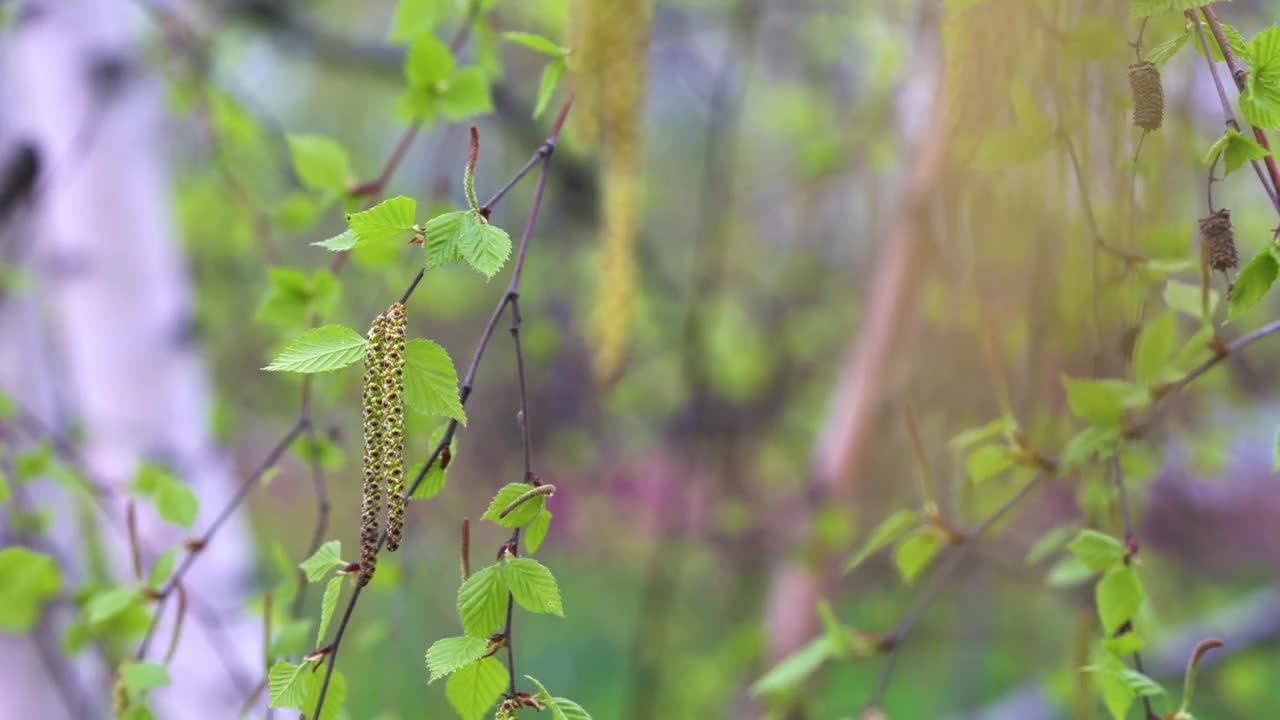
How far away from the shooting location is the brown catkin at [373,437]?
1.51 ft

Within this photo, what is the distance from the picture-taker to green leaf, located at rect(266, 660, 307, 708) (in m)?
Result: 0.49

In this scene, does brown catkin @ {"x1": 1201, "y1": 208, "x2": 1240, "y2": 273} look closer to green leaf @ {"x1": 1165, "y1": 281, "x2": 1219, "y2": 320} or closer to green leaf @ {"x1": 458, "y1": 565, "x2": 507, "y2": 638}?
green leaf @ {"x1": 1165, "y1": 281, "x2": 1219, "y2": 320}

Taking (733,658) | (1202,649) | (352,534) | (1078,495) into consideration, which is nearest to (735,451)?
(733,658)

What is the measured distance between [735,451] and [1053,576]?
1.80 metres

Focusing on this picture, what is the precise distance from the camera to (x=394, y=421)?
1.53 feet

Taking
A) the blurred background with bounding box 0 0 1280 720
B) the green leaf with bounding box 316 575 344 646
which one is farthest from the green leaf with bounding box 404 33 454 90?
the green leaf with bounding box 316 575 344 646

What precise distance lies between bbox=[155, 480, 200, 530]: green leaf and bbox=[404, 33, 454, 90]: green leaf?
326mm

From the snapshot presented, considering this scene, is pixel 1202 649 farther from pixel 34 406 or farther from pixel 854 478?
pixel 34 406

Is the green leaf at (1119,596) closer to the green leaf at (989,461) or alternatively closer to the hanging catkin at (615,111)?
the green leaf at (989,461)

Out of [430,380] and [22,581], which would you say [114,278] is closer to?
[22,581]

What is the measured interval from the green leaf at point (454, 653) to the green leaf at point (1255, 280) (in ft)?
1.27

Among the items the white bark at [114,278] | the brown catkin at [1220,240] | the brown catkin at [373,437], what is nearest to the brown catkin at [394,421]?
the brown catkin at [373,437]

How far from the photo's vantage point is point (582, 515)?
5.63 m

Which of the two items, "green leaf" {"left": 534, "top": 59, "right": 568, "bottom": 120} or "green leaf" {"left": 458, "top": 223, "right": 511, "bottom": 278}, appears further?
"green leaf" {"left": 534, "top": 59, "right": 568, "bottom": 120}
